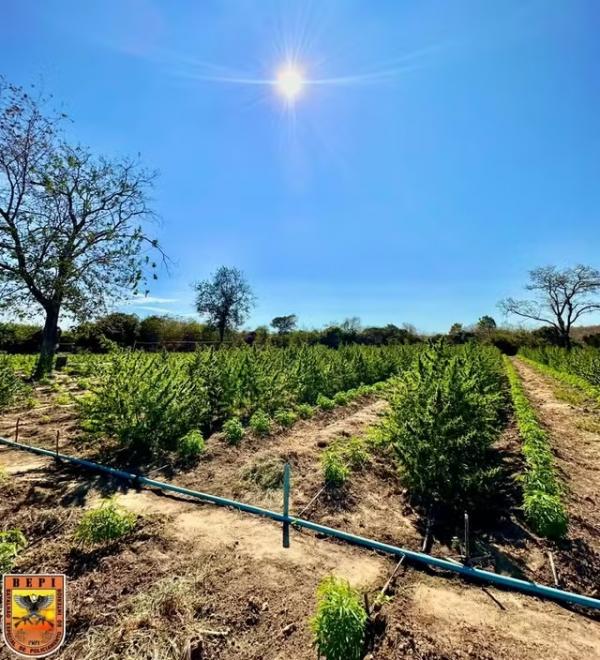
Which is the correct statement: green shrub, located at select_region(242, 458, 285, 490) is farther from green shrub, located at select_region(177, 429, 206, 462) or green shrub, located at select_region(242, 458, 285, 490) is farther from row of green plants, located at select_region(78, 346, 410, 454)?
row of green plants, located at select_region(78, 346, 410, 454)

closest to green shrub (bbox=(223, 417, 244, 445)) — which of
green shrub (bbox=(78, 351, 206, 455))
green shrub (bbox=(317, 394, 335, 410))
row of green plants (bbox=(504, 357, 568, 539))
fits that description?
green shrub (bbox=(78, 351, 206, 455))

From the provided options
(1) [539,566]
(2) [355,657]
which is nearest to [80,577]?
(2) [355,657]

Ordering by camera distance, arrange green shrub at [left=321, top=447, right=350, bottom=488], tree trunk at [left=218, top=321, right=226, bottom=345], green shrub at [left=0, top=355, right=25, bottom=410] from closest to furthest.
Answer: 1. green shrub at [left=321, top=447, right=350, bottom=488]
2. green shrub at [left=0, top=355, right=25, bottom=410]
3. tree trunk at [left=218, top=321, right=226, bottom=345]

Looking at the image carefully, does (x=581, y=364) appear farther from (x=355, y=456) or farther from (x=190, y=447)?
(x=190, y=447)

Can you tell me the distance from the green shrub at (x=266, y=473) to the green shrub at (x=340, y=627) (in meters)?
2.62

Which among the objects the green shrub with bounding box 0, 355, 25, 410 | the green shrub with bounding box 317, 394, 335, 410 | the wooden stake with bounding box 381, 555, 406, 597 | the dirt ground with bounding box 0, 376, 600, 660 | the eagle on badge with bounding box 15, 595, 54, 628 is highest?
the green shrub with bounding box 0, 355, 25, 410

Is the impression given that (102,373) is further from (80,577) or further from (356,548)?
(356,548)

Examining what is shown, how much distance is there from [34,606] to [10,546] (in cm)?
109

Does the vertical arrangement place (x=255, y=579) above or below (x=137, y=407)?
below

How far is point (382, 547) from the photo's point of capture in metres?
3.30

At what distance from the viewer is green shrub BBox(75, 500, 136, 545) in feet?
10.8

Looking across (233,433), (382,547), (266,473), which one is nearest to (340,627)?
(382,547)

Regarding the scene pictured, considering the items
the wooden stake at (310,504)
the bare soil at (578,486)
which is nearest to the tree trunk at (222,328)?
the bare soil at (578,486)

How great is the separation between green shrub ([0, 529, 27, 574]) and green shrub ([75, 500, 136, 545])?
453mm
